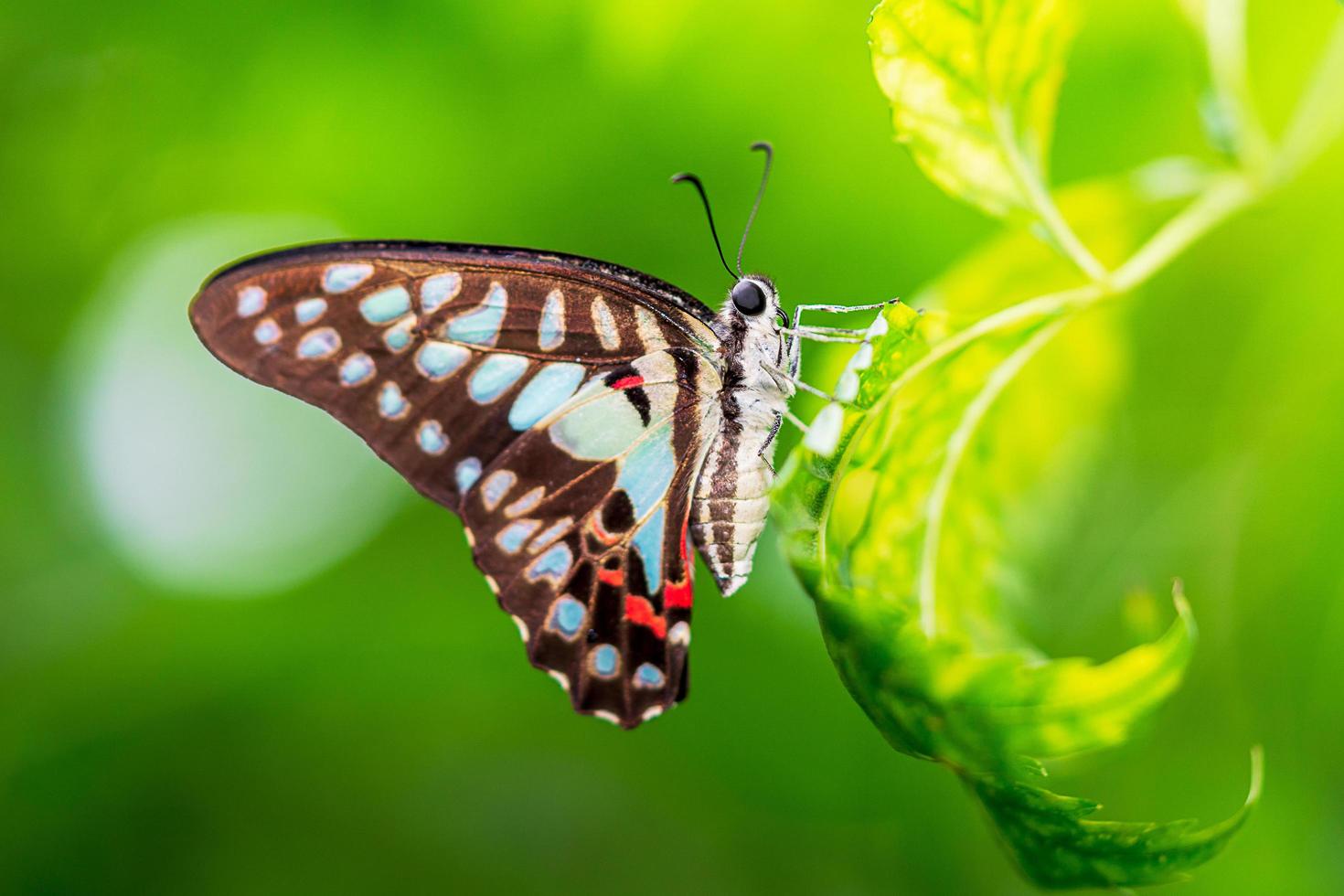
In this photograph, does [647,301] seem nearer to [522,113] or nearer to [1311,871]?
[522,113]

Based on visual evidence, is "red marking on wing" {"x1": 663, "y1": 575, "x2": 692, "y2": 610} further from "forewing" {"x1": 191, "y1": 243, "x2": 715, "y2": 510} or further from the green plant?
the green plant

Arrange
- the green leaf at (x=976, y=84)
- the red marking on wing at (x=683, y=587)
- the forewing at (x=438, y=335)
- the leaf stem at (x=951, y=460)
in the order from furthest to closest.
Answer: the red marking on wing at (x=683, y=587) < the forewing at (x=438, y=335) < the leaf stem at (x=951, y=460) < the green leaf at (x=976, y=84)

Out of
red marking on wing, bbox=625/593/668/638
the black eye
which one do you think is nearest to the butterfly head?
the black eye

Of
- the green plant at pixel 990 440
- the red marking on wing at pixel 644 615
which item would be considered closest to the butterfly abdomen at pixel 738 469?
the red marking on wing at pixel 644 615

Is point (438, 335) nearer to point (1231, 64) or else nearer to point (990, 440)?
point (990, 440)

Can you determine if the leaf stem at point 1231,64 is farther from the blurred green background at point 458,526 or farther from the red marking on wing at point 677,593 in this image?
the red marking on wing at point 677,593

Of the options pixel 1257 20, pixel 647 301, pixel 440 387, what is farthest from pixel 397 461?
pixel 1257 20

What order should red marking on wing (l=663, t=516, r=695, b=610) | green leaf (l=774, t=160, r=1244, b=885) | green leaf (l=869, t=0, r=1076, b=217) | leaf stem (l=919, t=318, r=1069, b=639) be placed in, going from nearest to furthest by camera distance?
green leaf (l=774, t=160, r=1244, b=885) → green leaf (l=869, t=0, r=1076, b=217) → leaf stem (l=919, t=318, r=1069, b=639) → red marking on wing (l=663, t=516, r=695, b=610)
